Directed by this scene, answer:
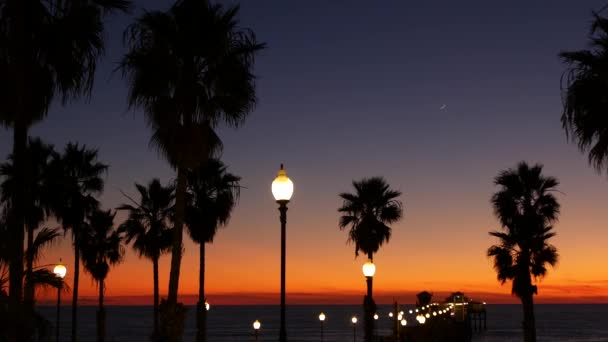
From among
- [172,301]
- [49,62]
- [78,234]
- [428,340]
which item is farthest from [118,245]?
[49,62]

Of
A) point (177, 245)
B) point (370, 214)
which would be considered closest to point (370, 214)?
point (370, 214)

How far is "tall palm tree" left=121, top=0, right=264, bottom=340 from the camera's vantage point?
20.3m

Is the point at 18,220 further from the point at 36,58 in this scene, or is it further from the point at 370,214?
the point at 370,214

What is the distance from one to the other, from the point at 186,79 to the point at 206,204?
55.1 ft

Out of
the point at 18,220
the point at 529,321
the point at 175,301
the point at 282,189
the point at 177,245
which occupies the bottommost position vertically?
the point at 529,321

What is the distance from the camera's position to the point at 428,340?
52.6 meters

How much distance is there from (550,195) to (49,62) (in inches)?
1223

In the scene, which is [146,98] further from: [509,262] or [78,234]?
[509,262]

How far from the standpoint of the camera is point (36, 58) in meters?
14.9

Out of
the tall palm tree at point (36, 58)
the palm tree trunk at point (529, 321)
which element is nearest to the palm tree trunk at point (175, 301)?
the tall palm tree at point (36, 58)

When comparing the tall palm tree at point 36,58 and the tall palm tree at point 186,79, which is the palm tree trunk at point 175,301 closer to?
the tall palm tree at point 186,79

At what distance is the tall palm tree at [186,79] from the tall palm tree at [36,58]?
16.7 feet

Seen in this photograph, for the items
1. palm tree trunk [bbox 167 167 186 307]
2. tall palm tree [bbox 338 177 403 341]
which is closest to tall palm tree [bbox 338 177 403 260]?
tall palm tree [bbox 338 177 403 341]

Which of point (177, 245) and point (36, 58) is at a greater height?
point (36, 58)
